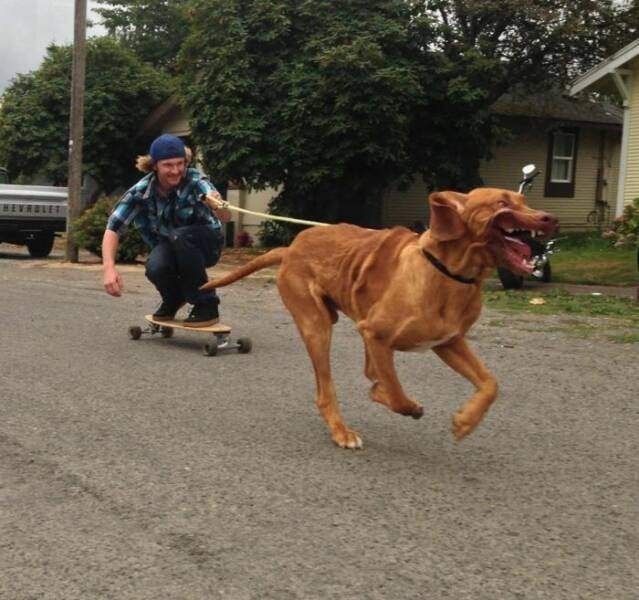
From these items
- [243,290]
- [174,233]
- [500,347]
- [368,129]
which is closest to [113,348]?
[174,233]

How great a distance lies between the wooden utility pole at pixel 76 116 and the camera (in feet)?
57.4

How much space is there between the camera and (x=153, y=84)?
2820 centimetres

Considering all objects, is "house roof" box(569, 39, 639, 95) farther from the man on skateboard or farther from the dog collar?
the dog collar

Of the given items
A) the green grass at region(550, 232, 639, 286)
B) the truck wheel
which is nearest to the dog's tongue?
the green grass at region(550, 232, 639, 286)

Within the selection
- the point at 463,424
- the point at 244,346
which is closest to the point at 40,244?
the point at 244,346

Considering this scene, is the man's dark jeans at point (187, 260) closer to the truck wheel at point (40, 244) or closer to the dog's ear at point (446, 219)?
the dog's ear at point (446, 219)

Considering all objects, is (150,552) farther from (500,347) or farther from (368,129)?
(368,129)

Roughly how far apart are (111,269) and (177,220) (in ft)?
4.55

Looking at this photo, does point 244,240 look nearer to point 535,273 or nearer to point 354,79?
point 354,79

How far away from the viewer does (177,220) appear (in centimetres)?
740

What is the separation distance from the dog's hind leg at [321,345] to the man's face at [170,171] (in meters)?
2.56

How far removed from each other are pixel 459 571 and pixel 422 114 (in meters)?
18.1

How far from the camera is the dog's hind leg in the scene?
4480 mm

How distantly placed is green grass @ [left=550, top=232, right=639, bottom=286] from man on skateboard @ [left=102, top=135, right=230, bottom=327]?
845 cm
